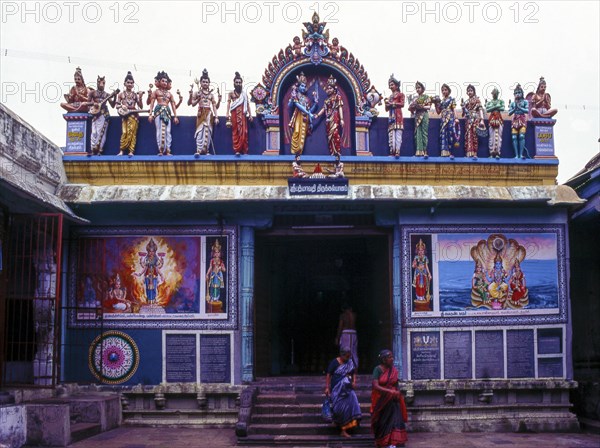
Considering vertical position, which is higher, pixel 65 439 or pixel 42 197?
pixel 42 197

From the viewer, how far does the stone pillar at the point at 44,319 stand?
12493mm

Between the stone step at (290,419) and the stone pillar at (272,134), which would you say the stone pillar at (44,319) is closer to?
the stone step at (290,419)

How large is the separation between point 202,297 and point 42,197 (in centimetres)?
345

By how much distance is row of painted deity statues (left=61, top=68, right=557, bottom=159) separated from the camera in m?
13.7

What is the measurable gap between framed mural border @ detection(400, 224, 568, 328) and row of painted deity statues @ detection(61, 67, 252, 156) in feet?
11.6

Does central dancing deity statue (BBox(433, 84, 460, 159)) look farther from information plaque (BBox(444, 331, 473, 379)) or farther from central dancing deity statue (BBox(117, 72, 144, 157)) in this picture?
central dancing deity statue (BBox(117, 72, 144, 157))

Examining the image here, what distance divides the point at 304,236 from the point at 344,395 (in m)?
3.55

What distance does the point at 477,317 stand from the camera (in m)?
13.4

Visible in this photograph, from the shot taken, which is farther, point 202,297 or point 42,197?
point 202,297

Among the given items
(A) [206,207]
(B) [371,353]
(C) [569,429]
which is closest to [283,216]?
(A) [206,207]

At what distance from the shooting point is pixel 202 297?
1332 cm

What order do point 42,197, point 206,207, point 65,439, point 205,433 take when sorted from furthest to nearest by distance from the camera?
point 206,207, point 205,433, point 42,197, point 65,439

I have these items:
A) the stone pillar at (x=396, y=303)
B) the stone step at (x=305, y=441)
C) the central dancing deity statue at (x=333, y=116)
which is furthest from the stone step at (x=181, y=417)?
the central dancing deity statue at (x=333, y=116)

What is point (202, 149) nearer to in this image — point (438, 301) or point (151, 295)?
point (151, 295)
